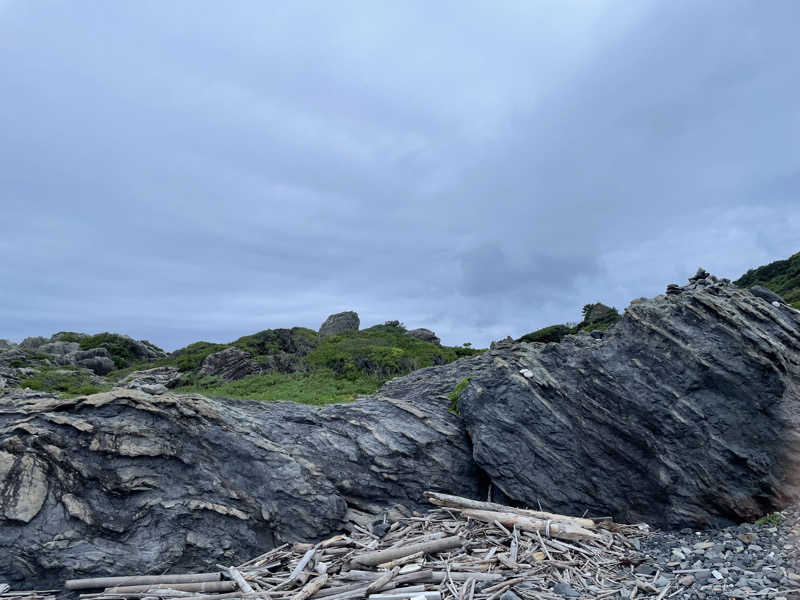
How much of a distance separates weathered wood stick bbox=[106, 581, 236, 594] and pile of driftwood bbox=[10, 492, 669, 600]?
19 mm

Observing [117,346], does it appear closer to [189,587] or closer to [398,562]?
[189,587]

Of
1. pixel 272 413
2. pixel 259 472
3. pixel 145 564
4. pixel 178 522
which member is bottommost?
pixel 145 564

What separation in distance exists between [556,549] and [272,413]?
8405mm

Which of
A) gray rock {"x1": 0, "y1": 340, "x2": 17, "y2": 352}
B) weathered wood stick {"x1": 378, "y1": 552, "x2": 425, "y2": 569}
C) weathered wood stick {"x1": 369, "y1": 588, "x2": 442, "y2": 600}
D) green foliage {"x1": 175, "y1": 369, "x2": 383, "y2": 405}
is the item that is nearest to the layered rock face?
weathered wood stick {"x1": 378, "y1": 552, "x2": 425, "y2": 569}

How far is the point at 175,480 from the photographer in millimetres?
10898

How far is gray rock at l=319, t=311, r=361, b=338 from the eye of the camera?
77812mm

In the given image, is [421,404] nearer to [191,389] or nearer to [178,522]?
[178,522]

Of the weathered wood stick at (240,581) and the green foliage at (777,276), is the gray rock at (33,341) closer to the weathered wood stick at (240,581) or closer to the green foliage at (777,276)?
the weathered wood stick at (240,581)

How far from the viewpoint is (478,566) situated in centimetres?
950

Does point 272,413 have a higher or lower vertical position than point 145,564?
higher

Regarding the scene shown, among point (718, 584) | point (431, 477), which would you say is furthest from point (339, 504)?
point (718, 584)

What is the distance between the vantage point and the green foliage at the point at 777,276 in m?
49.3

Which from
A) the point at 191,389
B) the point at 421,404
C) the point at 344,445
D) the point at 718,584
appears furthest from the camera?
the point at 191,389

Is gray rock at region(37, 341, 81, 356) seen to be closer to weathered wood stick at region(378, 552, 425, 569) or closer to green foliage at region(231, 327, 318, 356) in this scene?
green foliage at region(231, 327, 318, 356)
